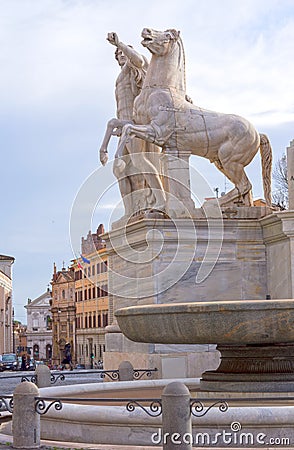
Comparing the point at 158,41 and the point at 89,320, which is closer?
the point at 158,41

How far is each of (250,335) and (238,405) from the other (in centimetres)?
85

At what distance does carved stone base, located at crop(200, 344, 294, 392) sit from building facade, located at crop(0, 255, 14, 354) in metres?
95.1

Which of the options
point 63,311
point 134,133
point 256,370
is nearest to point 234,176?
point 134,133

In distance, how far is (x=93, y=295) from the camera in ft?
292

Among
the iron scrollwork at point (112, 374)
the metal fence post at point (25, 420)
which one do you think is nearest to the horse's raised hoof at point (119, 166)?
the iron scrollwork at point (112, 374)

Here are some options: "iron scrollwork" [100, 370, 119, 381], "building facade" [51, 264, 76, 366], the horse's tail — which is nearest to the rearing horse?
the horse's tail

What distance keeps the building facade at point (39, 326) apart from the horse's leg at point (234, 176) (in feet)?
443

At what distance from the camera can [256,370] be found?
9828 millimetres

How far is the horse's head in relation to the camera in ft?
57.7

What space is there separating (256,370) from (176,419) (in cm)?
244

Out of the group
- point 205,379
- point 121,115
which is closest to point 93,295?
point 121,115

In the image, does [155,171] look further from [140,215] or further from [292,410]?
[292,410]

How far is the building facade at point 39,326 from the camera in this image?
152125 millimetres

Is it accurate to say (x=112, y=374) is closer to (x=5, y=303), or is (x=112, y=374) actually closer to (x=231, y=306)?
(x=231, y=306)
